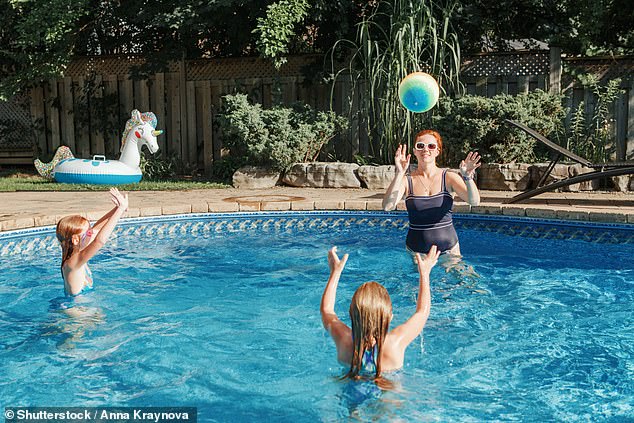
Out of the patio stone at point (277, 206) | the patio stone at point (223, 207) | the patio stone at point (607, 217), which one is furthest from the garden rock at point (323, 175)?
the patio stone at point (607, 217)

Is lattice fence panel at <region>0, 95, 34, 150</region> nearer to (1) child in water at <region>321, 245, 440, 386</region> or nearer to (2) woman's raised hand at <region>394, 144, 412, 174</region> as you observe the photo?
(2) woman's raised hand at <region>394, 144, 412, 174</region>

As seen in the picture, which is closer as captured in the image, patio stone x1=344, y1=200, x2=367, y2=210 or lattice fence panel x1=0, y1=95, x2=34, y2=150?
patio stone x1=344, y1=200, x2=367, y2=210

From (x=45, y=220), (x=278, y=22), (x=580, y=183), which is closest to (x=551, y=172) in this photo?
(x=580, y=183)

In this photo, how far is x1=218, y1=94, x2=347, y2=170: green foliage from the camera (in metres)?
10.2

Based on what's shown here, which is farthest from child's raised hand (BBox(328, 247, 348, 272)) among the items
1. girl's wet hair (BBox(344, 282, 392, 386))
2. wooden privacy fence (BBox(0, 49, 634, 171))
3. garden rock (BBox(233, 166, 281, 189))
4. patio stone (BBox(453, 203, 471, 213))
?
wooden privacy fence (BBox(0, 49, 634, 171))

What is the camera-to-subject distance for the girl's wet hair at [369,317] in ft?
9.68

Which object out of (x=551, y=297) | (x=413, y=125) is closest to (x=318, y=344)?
(x=551, y=297)

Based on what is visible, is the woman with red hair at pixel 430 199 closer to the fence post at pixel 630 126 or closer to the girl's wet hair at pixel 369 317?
the girl's wet hair at pixel 369 317

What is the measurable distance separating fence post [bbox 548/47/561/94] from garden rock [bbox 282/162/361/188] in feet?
9.95

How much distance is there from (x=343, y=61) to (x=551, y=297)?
22.7 ft

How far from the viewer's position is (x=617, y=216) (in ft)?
23.3

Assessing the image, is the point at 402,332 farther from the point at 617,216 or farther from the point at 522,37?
the point at 522,37

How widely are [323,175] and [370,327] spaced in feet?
23.7

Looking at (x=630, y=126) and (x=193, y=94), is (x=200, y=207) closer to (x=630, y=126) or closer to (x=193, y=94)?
(x=193, y=94)
